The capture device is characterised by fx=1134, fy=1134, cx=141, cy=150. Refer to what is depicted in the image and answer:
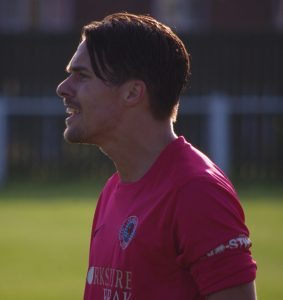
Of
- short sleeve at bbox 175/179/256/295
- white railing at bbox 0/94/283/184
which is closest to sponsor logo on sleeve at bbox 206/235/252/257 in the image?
short sleeve at bbox 175/179/256/295

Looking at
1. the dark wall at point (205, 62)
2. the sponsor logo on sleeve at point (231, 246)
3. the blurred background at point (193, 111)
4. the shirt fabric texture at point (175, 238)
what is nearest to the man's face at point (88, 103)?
the shirt fabric texture at point (175, 238)

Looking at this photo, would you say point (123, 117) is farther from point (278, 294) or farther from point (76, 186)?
point (76, 186)

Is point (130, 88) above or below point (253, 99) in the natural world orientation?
below

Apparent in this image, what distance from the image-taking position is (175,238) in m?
3.62

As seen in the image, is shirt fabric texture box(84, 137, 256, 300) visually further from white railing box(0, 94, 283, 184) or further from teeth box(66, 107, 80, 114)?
white railing box(0, 94, 283, 184)

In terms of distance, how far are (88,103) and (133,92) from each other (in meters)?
0.18

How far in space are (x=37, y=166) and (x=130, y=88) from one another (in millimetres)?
18155

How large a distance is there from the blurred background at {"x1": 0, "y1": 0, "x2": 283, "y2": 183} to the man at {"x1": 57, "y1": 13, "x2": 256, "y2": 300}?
56.2ft

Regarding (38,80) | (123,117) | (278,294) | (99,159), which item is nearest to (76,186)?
(99,159)

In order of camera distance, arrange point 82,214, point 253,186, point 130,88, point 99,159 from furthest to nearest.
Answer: point 99,159 → point 253,186 → point 82,214 → point 130,88

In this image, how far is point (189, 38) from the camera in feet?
74.2

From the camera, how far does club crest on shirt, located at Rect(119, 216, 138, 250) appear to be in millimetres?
3748

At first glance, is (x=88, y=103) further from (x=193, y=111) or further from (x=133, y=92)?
(x=193, y=111)

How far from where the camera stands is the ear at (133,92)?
3.90m
